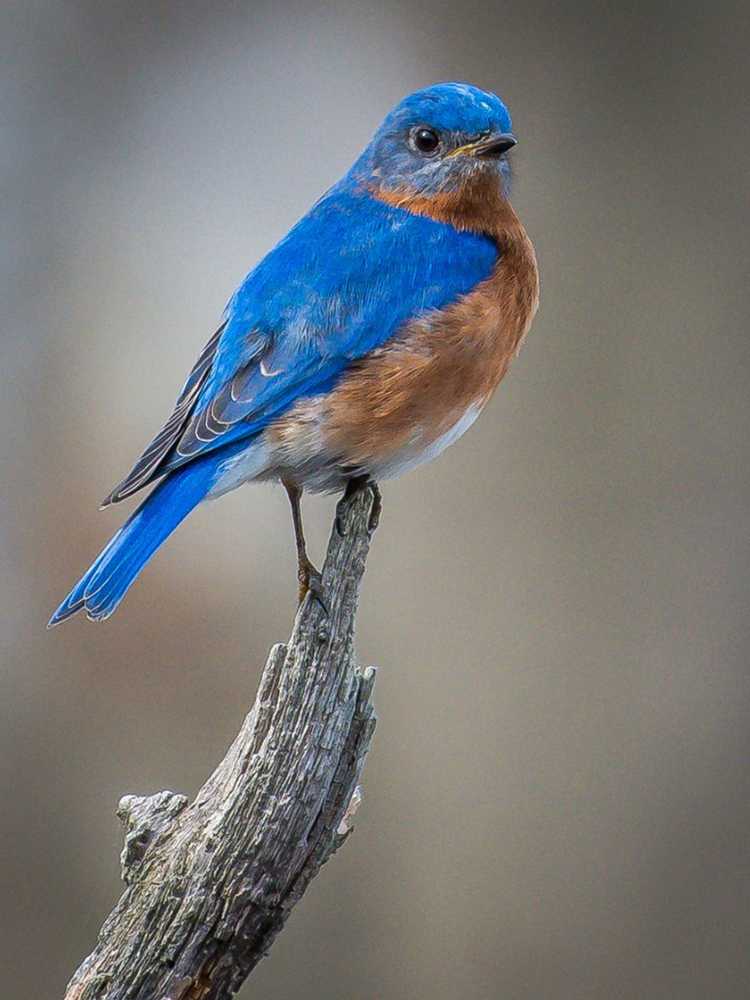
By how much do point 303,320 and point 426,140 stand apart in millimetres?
550

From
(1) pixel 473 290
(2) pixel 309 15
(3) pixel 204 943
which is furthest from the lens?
(2) pixel 309 15

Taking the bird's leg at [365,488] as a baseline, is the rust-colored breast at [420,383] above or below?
above

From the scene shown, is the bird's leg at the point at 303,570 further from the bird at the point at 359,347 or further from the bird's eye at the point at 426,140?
the bird's eye at the point at 426,140

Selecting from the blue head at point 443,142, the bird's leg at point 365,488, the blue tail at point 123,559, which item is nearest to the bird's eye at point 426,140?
the blue head at point 443,142

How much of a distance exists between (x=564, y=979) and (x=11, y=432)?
2258 mm

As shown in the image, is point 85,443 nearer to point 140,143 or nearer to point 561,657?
point 140,143

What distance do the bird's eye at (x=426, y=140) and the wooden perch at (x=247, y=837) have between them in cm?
108

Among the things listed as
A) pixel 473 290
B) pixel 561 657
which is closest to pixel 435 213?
pixel 473 290

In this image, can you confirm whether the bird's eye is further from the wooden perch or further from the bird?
the wooden perch

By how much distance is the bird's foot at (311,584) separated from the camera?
247cm

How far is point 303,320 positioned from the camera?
2.77 meters

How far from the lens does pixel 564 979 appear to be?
422 cm

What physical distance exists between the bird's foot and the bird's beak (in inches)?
35.7

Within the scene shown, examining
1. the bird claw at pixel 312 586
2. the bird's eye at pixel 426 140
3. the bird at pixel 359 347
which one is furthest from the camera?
the bird's eye at pixel 426 140
